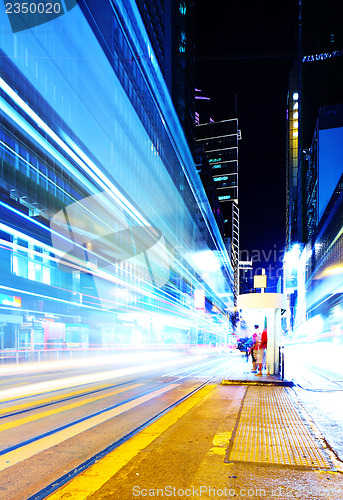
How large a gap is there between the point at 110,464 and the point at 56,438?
1.78 metres

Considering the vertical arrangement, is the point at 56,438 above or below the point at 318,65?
below

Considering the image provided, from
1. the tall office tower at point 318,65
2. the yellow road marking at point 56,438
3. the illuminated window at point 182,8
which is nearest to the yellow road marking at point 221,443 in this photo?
the yellow road marking at point 56,438

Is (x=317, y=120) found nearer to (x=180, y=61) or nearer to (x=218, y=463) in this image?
(x=180, y=61)

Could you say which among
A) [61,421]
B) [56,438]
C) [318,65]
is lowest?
[61,421]

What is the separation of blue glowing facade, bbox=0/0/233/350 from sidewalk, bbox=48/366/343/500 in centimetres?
2019

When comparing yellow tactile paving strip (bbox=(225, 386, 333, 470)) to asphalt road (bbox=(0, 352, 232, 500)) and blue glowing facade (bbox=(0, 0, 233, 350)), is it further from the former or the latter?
blue glowing facade (bbox=(0, 0, 233, 350))

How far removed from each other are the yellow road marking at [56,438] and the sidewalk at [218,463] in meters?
1.05

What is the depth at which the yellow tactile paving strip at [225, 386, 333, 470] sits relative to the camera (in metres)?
4.73

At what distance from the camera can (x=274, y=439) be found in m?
5.69

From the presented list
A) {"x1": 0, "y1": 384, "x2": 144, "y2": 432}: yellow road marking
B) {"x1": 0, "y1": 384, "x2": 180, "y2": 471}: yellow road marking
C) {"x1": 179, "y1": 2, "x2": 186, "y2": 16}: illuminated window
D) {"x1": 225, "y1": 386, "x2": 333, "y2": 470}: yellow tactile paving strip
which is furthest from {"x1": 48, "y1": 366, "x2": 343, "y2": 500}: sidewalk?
{"x1": 179, "y1": 2, "x2": 186, "y2": 16}: illuminated window

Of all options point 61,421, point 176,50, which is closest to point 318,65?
point 176,50

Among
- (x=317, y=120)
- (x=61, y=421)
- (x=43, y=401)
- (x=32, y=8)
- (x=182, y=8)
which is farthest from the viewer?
(x=182, y=8)

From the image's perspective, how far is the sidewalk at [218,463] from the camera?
12.5 feet

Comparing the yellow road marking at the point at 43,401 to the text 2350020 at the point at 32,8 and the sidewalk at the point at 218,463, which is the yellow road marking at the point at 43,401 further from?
the text 2350020 at the point at 32,8
